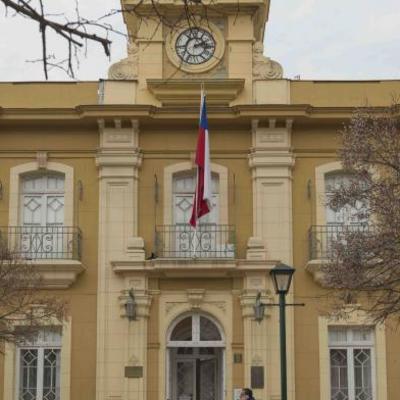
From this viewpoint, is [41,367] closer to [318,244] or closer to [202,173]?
[202,173]

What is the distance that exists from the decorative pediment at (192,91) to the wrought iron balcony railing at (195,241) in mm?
3134

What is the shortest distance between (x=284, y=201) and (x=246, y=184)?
104 cm

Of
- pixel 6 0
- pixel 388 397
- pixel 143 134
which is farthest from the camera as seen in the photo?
pixel 143 134

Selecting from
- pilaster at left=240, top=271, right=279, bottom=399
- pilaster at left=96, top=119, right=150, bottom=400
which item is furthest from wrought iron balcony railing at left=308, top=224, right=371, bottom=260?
pilaster at left=96, top=119, right=150, bottom=400

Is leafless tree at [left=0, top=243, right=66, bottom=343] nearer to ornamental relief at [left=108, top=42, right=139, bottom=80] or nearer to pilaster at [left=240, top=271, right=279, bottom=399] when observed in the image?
pilaster at [left=240, top=271, right=279, bottom=399]

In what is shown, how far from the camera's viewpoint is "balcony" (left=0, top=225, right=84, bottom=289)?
883 inches

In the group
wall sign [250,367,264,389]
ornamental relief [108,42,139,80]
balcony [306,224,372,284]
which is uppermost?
ornamental relief [108,42,139,80]

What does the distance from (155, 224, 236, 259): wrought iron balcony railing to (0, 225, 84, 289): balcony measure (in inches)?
79.8

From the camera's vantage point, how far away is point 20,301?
19344 millimetres

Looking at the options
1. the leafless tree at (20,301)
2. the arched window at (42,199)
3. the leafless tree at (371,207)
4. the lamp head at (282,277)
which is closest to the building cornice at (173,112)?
the arched window at (42,199)

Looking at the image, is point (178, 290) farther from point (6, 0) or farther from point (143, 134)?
point (6, 0)

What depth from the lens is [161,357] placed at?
22391 millimetres

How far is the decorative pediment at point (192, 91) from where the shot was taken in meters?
23.5

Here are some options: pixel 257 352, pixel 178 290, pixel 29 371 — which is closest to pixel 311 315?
pixel 257 352
